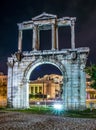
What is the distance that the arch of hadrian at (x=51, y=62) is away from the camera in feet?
152

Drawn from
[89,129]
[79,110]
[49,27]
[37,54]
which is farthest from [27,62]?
[89,129]

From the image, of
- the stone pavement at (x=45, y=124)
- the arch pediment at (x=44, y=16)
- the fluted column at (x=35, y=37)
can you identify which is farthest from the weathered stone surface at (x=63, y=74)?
the stone pavement at (x=45, y=124)

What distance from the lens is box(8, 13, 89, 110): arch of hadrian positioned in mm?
46281

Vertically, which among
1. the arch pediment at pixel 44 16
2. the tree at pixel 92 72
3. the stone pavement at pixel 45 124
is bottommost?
the stone pavement at pixel 45 124

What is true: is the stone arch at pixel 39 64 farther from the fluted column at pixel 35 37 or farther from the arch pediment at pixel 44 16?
→ the arch pediment at pixel 44 16

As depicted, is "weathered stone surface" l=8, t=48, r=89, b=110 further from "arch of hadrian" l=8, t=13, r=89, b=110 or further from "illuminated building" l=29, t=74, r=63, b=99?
"illuminated building" l=29, t=74, r=63, b=99

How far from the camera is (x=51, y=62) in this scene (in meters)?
48.0

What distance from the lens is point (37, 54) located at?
160 feet

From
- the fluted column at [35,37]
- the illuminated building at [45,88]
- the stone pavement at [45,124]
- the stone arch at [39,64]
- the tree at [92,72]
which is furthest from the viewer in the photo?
the illuminated building at [45,88]

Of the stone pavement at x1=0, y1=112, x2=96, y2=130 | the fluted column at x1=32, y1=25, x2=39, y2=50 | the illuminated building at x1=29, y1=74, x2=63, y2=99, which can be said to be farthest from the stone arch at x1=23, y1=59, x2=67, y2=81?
the illuminated building at x1=29, y1=74, x2=63, y2=99

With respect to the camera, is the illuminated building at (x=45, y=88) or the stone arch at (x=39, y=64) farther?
the illuminated building at (x=45, y=88)

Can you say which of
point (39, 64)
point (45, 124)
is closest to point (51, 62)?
point (39, 64)

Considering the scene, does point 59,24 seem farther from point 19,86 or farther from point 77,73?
point 19,86

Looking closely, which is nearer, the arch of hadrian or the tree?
the tree
